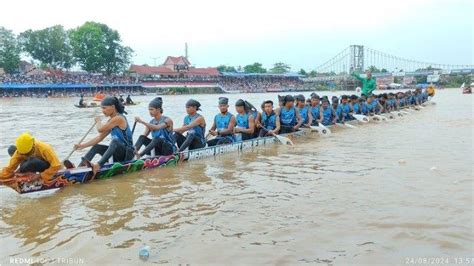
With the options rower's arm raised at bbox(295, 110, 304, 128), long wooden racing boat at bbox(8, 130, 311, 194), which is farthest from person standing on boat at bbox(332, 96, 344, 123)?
long wooden racing boat at bbox(8, 130, 311, 194)

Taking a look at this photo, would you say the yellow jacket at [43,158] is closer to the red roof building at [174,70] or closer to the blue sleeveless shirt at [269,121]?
the blue sleeveless shirt at [269,121]

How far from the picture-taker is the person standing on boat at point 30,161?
19.7 ft

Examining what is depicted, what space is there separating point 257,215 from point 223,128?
17.0 feet

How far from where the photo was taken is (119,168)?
7645 mm

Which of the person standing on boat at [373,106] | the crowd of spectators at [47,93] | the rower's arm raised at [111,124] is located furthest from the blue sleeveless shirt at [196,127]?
the crowd of spectators at [47,93]

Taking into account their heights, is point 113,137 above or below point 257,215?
above

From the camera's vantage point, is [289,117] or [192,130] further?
[289,117]

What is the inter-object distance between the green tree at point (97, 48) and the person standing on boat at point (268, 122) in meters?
73.8

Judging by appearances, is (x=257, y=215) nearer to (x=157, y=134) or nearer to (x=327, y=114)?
(x=157, y=134)

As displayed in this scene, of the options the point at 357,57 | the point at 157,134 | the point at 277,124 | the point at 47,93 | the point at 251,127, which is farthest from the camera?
the point at 357,57

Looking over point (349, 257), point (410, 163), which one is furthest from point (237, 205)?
point (410, 163)

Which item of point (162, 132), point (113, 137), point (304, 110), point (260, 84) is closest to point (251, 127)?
point (162, 132)

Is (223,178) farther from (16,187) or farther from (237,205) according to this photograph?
(16,187)

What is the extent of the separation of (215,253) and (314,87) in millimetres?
104250
